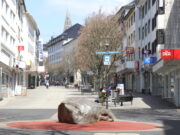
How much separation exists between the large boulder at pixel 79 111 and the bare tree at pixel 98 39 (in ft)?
113

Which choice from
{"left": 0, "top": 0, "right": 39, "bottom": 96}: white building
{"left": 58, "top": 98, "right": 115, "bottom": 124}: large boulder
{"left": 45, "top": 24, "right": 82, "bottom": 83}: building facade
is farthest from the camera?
{"left": 45, "top": 24, "right": 82, "bottom": 83}: building facade

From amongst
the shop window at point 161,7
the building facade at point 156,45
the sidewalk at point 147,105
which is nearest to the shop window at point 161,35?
the building facade at point 156,45

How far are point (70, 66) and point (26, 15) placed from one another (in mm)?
43768

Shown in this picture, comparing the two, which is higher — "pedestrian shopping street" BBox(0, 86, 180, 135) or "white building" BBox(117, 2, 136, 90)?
"white building" BBox(117, 2, 136, 90)

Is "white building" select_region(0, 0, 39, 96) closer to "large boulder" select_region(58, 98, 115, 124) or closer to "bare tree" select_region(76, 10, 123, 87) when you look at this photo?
"bare tree" select_region(76, 10, 123, 87)

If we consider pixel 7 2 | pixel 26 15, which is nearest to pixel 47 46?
pixel 26 15

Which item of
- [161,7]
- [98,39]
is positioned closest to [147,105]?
[161,7]

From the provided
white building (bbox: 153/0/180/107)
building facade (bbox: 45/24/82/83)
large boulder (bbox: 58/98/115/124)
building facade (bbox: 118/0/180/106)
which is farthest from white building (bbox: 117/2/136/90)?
large boulder (bbox: 58/98/115/124)

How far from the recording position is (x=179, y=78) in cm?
3228

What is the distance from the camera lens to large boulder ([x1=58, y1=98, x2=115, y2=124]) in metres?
16.2

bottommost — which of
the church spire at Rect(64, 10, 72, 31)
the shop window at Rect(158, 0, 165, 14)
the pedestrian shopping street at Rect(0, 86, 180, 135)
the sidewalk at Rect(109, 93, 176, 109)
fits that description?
the pedestrian shopping street at Rect(0, 86, 180, 135)

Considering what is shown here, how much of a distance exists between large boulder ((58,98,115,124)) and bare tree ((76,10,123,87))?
34.4m

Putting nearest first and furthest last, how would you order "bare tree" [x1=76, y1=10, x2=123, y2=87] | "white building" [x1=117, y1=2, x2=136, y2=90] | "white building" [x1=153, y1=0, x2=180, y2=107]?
1. "white building" [x1=153, y1=0, x2=180, y2=107]
2. "bare tree" [x1=76, y1=10, x2=123, y2=87]
3. "white building" [x1=117, y1=2, x2=136, y2=90]

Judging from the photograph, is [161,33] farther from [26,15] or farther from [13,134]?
[26,15]
